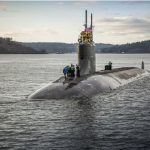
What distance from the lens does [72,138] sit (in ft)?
64.0

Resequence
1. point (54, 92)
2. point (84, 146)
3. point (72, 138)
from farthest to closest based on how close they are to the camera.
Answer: point (54, 92)
point (72, 138)
point (84, 146)

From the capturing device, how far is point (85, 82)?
34.0 metres

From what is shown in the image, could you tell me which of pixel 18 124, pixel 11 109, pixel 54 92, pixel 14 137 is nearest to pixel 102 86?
pixel 54 92

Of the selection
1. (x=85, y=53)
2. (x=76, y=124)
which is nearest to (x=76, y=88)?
(x=76, y=124)

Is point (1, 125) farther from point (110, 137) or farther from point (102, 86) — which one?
point (102, 86)

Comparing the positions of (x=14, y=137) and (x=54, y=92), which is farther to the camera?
(x=54, y=92)

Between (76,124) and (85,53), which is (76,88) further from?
(85,53)

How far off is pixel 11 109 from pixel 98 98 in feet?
28.4

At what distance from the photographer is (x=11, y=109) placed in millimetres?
27328

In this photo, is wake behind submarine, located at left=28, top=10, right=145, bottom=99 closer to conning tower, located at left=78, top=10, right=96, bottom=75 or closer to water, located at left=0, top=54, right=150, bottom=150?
conning tower, located at left=78, top=10, right=96, bottom=75

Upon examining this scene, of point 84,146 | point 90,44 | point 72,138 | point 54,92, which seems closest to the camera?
point 84,146

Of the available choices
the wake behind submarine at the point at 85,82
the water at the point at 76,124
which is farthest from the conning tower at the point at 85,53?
the water at the point at 76,124

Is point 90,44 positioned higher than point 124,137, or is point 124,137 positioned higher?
point 90,44

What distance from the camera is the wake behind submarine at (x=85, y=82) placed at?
101 feet
